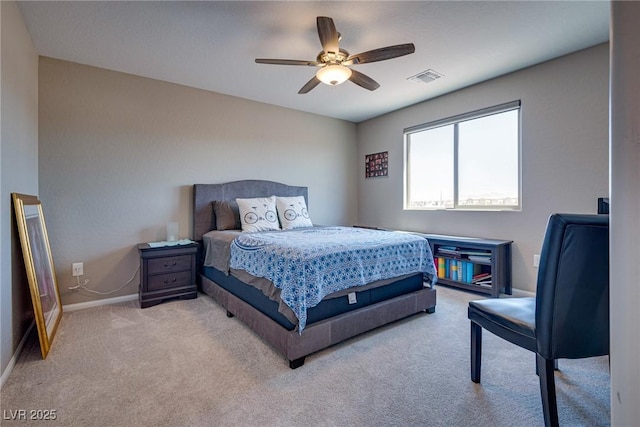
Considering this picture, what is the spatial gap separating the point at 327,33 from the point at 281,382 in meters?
2.31

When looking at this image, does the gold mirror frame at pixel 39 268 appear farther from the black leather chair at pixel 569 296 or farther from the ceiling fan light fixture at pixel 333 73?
the black leather chair at pixel 569 296

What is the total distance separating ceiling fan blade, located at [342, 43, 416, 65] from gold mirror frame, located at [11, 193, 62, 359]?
2624 millimetres

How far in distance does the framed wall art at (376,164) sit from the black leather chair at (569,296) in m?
3.70

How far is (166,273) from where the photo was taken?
120 inches

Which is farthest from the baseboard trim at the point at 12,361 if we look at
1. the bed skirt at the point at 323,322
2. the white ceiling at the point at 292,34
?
the white ceiling at the point at 292,34

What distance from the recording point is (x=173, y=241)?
333cm

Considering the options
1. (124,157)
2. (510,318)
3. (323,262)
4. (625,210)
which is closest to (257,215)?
(124,157)

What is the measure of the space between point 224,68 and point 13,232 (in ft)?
7.55

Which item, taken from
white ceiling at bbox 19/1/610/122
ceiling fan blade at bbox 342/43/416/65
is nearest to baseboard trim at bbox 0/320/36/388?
white ceiling at bbox 19/1/610/122

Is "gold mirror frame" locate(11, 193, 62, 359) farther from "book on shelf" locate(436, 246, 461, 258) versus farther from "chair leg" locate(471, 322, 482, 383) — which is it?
"book on shelf" locate(436, 246, 461, 258)

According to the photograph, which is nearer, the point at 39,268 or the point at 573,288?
the point at 573,288

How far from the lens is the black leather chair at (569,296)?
121 cm

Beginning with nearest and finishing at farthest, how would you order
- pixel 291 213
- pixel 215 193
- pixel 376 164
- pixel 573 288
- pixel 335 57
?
1. pixel 573 288
2. pixel 335 57
3. pixel 215 193
4. pixel 291 213
5. pixel 376 164

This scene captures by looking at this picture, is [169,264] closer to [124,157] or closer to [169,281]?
[169,281]
